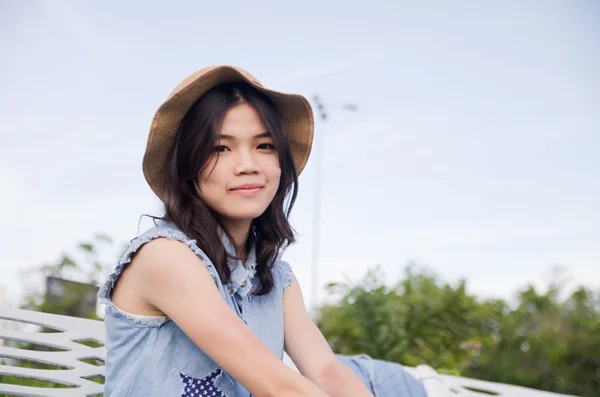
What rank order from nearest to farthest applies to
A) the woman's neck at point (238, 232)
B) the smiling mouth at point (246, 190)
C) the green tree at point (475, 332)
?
the smiling mouth at point (246, 190)
the woman's neck at point (238, 232)
the green tree at point (475, 332)

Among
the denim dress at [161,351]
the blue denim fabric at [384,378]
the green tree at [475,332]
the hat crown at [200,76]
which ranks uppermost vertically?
the hat crown at [200,76]

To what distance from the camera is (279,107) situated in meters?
2.01

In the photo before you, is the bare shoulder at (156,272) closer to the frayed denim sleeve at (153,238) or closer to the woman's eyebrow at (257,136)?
the frayed denim sleeve at (153,238)

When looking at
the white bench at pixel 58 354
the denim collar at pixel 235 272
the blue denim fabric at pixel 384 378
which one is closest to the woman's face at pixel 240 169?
the denim collar at pixel 235 272

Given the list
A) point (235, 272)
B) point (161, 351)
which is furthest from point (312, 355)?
point (161, 351)

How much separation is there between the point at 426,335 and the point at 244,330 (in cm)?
315

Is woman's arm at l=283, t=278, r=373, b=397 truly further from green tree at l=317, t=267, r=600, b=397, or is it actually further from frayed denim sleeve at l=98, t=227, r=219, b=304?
green tree at l=317, t=267, r=600, b=397

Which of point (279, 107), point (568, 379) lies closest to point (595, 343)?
point (568, 379)

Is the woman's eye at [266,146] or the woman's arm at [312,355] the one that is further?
the woman's arm at [312,355]

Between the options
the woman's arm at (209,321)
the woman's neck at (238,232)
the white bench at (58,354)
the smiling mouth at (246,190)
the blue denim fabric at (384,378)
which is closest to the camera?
the woman's arm at (209,321)

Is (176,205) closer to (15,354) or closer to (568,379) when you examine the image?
(15,354)

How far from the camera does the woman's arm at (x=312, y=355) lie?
6.73ft

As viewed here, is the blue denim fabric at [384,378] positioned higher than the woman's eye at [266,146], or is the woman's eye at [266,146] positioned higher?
the woman's eye at [266,146]

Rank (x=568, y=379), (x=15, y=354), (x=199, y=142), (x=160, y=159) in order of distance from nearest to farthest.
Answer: (x=199, y=142) < (x=160, y=159) < (x=15, y=354) < (x=568, y=379)
